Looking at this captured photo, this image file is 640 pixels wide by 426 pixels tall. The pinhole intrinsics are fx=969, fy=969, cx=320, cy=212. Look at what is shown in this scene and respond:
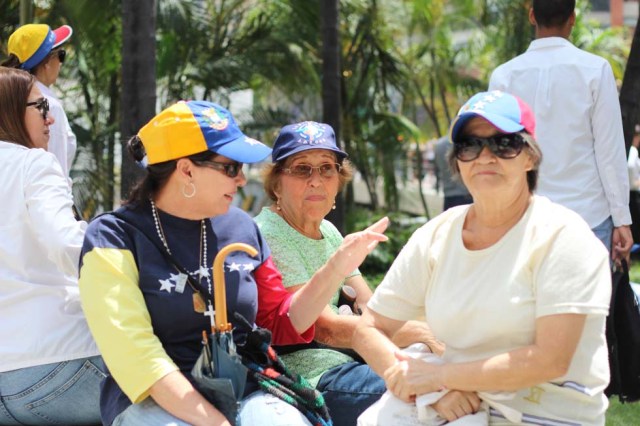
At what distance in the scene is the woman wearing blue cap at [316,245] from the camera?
3.60 meters

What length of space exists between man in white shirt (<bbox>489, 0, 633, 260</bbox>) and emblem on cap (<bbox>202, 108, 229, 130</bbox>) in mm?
2041

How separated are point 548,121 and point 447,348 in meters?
2.06

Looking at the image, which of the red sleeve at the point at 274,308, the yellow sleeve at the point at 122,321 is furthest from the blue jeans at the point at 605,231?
the yellow sleeve at the point at 122,321

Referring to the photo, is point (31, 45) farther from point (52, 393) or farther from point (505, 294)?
point (505, 294)

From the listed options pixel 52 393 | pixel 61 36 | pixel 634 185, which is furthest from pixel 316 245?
pixel 634 185

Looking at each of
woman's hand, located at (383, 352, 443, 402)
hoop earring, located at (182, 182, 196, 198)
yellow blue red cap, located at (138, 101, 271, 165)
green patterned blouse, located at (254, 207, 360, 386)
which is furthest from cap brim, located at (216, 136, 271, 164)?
woman's hand, located at (383, 352, 443, 402)

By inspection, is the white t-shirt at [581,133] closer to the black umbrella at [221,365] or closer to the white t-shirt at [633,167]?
the black umbrella at [221,365]

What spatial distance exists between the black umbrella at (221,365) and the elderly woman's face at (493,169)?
30.0 inches

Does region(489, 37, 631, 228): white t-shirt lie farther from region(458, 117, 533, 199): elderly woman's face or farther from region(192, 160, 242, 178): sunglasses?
region(192, 160, 242, 178): sunglasses

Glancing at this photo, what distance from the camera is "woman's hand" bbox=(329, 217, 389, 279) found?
3344 millimetres

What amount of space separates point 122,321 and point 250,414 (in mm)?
518

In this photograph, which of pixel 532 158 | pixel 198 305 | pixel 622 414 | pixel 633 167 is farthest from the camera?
pixel 633 167

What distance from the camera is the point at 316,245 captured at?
3971mm

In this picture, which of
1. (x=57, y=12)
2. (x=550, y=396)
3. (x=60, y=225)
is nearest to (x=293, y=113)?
(x=57, y=12)
